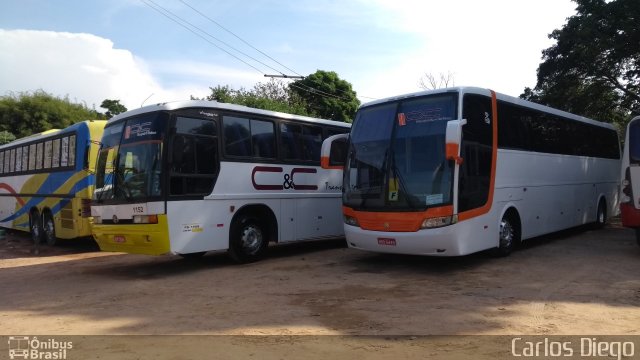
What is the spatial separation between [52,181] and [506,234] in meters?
12.0

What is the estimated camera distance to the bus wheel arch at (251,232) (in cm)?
1034

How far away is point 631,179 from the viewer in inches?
391

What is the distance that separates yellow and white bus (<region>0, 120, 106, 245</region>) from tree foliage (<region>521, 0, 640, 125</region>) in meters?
16.1

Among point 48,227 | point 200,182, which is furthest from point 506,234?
point 48,227

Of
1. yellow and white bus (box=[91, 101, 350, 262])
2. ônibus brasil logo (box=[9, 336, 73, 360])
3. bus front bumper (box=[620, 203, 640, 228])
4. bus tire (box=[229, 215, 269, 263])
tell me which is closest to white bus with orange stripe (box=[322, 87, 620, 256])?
yellow and white bus (box=[91, 101, 350, 262])

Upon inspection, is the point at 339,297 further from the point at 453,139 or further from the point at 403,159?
the point at 453,139

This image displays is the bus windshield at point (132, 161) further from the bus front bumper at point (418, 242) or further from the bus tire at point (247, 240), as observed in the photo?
the bus front bumper at point (418, 242)

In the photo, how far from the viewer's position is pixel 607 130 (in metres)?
15.7

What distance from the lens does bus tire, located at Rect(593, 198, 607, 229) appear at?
1491 centimetres

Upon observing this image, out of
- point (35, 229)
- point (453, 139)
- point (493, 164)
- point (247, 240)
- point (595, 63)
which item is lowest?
A: point (35, 229)

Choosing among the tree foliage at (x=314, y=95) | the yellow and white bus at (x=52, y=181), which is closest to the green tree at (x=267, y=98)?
the tree foliage at (x=314, y=95)

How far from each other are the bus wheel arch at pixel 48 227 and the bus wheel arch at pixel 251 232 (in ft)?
23.1

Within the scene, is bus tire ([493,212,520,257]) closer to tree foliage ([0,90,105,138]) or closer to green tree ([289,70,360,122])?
green tree ([289,70,360,122])

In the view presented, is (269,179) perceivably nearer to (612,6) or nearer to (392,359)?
(392,359)
